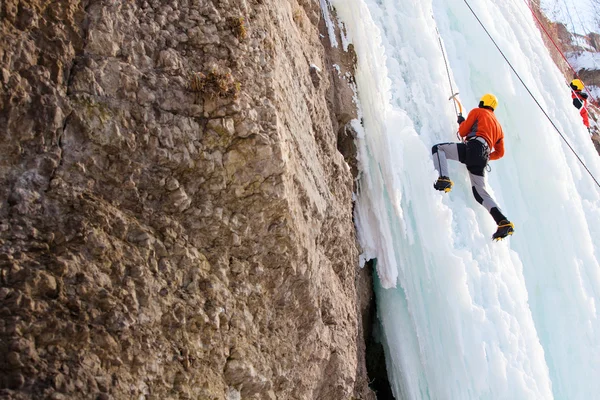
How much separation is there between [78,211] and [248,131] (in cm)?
116

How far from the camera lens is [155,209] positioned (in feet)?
Answer: 10.8

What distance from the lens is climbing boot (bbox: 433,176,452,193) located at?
5.77 metres

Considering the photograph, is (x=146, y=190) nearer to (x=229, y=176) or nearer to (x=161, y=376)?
(x=229, y=176)

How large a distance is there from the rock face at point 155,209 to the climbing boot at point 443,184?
6.16 feet

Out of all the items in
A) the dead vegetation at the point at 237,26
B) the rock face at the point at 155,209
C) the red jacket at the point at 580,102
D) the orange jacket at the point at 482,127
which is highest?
the red jacket at the point at 580,102

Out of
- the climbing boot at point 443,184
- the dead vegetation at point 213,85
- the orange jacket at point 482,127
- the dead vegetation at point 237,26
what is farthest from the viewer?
the orange jacket at point 482,127

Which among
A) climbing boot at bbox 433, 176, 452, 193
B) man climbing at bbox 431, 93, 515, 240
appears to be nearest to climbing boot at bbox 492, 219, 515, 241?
man climbing at bbox 431, 93, 515, 240

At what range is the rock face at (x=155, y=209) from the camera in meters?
2.76

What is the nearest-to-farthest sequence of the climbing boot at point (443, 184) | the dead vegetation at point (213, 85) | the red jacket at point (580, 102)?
the dead vegetation at point (213, 85) < the climbing boot at point (443, 184) < the red jacket at point (580, 102)

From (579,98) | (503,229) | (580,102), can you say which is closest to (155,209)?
(503,229)

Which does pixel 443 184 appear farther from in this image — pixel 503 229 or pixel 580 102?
pixel 580 102

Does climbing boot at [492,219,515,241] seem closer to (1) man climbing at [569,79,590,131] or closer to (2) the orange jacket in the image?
(2) the orange jacket

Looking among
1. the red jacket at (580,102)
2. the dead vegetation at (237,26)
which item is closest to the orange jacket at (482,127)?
the dead vegetation at (237,26)

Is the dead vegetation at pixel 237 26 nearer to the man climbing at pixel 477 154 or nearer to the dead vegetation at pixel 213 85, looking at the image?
the dead vegetation at pixel 213 85
